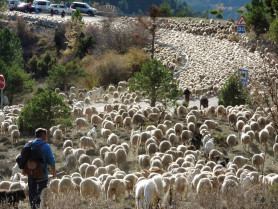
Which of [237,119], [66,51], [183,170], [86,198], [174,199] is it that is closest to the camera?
[174,199]

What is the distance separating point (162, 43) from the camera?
4262 cm

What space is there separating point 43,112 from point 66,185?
8366 millimetres

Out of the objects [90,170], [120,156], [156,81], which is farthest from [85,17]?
[90,170]

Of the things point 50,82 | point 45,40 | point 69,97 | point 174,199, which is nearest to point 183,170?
point 174,199

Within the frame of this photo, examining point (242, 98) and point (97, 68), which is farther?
point (97, 68)

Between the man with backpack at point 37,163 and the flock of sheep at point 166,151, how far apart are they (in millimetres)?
189

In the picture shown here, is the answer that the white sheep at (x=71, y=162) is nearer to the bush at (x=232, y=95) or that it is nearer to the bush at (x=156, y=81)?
the bush at (x=156, y=81)

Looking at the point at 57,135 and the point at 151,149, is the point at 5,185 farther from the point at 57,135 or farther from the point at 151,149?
the point at 57,135

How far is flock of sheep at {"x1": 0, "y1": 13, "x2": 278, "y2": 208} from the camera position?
928 cm

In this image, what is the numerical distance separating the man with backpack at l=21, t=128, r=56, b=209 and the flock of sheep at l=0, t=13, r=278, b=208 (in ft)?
0.62

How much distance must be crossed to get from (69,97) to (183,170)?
16.0 meters

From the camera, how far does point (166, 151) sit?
45.1 feet

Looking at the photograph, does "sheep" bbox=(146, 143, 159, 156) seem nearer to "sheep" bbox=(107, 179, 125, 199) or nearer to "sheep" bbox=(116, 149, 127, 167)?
"sheep" bbox=(116, 149, 127, 167)

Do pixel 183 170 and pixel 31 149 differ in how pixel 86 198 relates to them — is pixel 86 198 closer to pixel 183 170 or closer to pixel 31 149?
pixel 31 149
